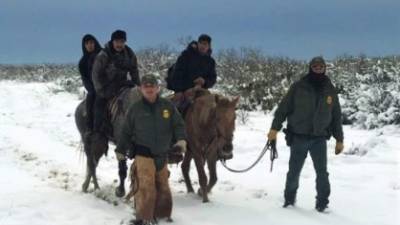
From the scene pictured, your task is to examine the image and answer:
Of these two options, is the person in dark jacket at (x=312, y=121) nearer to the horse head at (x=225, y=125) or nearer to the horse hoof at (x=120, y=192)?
the horse head at (x=225, y=125)

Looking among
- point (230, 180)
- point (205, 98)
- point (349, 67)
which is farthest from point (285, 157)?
point (349, 67)

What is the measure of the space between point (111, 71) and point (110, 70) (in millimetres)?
23

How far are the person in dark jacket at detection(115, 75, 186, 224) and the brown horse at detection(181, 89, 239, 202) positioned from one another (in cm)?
103

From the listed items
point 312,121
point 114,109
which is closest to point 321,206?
point 312,121

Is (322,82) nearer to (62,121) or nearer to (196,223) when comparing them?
(196,223)

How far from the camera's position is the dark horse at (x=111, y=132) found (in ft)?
30.7

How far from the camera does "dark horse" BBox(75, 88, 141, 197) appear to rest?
9.36 metres

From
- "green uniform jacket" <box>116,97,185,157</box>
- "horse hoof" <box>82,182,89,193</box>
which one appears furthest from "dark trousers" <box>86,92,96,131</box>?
"green uniform jacket" <box>116,97,185,157</box>

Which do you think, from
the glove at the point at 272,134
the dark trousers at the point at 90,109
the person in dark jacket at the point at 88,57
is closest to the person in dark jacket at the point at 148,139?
Result: the glove at the point at 272,134

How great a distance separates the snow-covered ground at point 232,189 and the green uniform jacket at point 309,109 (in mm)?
1197

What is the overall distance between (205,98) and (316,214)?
237cm

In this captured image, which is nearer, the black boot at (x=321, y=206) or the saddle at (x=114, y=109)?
the black boot at (x=321, y=206)

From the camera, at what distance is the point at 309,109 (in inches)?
333

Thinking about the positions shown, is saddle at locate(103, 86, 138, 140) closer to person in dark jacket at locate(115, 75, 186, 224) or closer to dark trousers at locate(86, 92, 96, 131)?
dark trousers at locate(86, 92, 96, 131)
